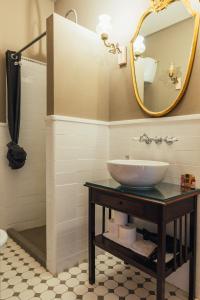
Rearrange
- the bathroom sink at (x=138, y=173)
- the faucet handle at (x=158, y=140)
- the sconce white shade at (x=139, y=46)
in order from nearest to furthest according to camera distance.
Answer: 1. the bathroom sink at (x=138, y=173)
2. the faucet handle at (x=158, y=140)
3. the sconce white shade at (x=139, y=46)

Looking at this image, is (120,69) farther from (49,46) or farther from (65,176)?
(65,176)

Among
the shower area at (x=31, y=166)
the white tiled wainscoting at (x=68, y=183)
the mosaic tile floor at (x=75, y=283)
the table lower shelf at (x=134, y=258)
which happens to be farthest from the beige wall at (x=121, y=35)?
the mosaic tile floor at (x=75, y=283)

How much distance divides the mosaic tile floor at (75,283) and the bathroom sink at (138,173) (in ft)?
2.53

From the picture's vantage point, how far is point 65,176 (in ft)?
5.95

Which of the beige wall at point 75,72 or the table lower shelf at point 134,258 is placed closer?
the table lower shelf at point 134,258

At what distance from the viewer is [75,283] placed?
1652 mm

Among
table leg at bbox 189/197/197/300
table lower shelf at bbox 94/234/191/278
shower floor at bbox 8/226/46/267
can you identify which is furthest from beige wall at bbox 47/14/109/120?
shower floor at bbox 8/226/46/267

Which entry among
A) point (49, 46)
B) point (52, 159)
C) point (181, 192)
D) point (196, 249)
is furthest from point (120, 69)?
point (196, 249)

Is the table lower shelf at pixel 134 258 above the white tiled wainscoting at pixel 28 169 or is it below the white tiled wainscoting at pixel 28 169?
below

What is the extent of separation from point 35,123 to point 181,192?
1.89 meters

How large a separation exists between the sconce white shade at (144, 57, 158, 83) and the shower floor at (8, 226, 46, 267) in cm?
169

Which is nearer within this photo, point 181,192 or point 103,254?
point 181,192

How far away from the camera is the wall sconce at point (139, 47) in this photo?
1791 mm

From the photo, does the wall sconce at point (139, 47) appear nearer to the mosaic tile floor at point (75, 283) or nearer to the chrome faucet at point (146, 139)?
the chrome faucet at point (146, 139)
